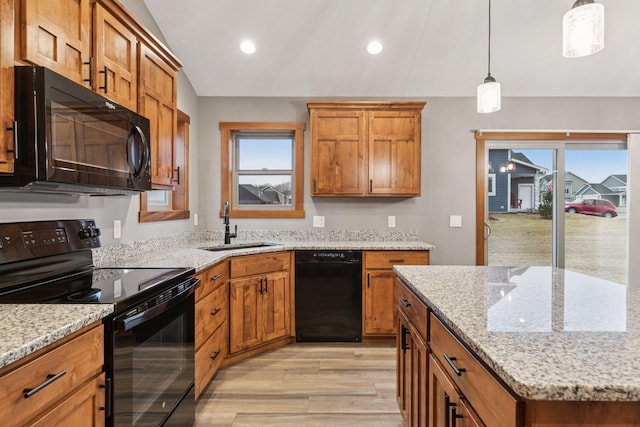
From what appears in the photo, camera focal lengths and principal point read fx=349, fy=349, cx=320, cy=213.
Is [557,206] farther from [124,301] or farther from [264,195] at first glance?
[124,301]

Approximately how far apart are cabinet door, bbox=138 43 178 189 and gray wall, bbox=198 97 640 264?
131cm

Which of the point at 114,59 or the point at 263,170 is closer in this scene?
the point at 114,59

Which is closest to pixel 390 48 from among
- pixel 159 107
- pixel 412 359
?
pixel 159 107

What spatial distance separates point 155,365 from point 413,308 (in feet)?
3.98

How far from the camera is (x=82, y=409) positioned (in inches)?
43.6

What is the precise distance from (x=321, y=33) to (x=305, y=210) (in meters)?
1.73

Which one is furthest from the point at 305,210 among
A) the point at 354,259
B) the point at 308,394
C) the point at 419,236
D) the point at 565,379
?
the point at 565,379

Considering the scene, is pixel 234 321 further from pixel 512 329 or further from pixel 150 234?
pixel 512 329

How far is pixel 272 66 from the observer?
3410 millimetres

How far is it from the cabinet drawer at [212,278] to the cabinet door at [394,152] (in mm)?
1636

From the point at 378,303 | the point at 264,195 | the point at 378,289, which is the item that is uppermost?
the point at 264,195

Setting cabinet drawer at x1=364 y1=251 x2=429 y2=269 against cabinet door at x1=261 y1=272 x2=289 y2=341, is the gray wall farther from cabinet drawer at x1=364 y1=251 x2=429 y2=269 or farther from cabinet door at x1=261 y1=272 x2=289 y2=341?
cabinet door at x1=261 y1=272 x2=289 y2=341

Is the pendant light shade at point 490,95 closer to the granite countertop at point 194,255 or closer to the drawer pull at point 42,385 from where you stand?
the granite countertop at point 194,255

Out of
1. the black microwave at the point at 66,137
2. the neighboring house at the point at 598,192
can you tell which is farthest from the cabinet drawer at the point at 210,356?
the neighboring house at the point at 598,192
